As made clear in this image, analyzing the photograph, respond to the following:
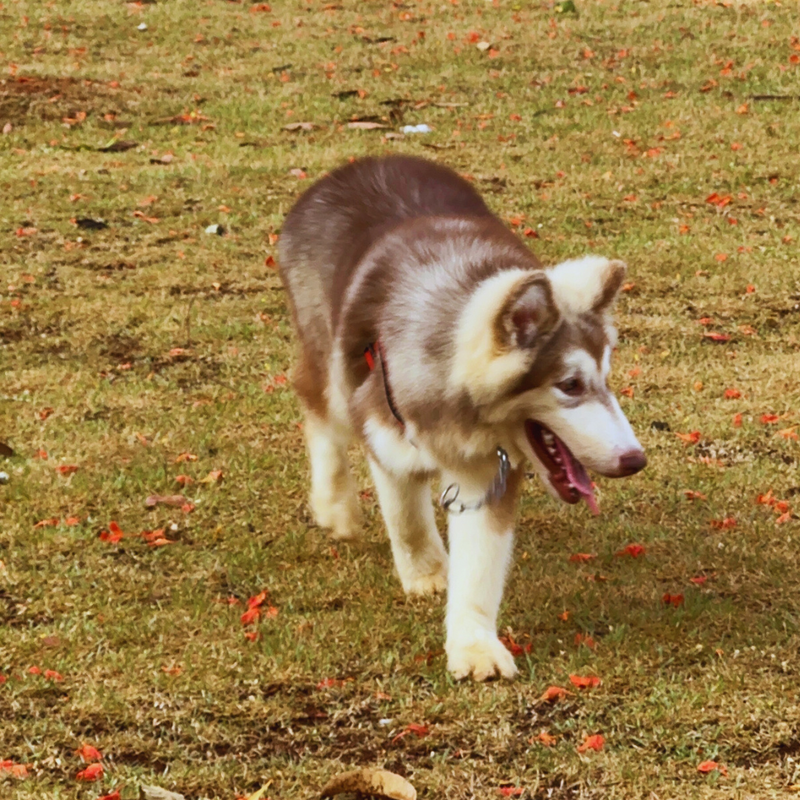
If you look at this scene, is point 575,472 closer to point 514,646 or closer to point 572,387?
point 572,387

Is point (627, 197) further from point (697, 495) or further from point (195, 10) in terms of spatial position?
point (195, 10)

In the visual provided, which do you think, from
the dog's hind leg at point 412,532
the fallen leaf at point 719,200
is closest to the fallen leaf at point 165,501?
the dog's hind leg at point 412,532

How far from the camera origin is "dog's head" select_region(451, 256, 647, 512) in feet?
13.8

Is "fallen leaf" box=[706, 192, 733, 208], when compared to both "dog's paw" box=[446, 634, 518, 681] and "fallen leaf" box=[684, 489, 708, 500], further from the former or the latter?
"dog's paw" box=[446, 634, 518, 681]

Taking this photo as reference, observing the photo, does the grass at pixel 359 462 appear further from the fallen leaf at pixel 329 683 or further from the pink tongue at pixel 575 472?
the pink tongue at pixel 575 472

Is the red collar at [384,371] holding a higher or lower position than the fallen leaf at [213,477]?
higher

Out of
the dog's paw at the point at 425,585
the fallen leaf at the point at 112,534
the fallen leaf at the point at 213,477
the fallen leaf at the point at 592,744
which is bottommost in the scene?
the fallen leaf at the point at 213,477

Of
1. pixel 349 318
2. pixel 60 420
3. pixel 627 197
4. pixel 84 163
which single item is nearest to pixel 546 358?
pixel 349 318

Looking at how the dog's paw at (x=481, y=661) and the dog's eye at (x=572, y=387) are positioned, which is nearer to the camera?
the dog's eye at (x=572, y=387)

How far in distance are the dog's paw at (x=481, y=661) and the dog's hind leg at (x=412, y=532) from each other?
674 millimetres

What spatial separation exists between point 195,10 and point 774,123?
909cm

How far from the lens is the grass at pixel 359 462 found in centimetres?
432

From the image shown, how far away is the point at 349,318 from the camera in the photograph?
5.13 metres

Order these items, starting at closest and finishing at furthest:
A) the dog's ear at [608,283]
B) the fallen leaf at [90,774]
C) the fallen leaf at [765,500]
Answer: the fallen leaf at [90,774], the dog's ear at [608,283], the fallen leaf at [765,500]
